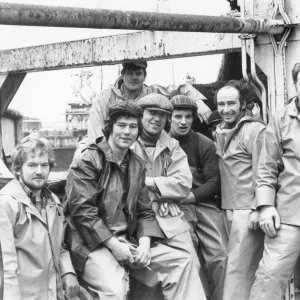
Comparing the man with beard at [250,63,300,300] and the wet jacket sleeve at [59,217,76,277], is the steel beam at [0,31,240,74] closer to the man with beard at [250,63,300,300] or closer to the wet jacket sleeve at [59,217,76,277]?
the man with beard at [250,63,300,300]

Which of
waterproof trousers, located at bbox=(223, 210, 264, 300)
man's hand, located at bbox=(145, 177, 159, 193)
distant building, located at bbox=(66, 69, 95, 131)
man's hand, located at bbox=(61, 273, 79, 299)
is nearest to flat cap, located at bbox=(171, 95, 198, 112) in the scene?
man's hand, located at bbox=(145, 177, 159, 193)

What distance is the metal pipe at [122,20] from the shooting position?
377cm

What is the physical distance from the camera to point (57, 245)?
4.03 metres

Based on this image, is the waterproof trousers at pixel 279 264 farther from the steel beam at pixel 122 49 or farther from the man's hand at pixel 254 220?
the steel beam at pixel 122 49

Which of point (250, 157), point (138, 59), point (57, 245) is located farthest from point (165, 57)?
point (57, 245)

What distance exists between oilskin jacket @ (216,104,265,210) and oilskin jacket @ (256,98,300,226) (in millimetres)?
262

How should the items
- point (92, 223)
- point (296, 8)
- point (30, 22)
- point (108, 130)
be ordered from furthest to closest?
point (296, 8) < point (108, 130) < point (92, 223) < point (30, 22)

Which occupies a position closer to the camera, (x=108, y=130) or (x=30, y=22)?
(x=30, y=22)

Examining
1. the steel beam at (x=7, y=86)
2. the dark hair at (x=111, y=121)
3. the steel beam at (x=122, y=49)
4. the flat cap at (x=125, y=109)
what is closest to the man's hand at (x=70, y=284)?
the dark hair at (x=111, y=121)

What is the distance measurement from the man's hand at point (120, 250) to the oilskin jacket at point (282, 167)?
0.95m

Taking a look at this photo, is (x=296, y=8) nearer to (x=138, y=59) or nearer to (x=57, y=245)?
(x=138, y=59)

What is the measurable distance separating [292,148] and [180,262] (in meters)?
1.07

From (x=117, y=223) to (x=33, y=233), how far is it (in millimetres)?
706

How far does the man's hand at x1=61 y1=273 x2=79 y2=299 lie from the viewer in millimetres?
4051
